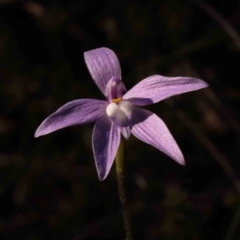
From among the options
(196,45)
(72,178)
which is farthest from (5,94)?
(196,45)

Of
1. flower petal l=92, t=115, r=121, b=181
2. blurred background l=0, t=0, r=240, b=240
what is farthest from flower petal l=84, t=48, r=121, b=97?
blurred background l=0, t=0, r=240, b=240

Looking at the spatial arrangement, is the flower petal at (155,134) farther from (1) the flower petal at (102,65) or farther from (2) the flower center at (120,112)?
(1) the flower petal at (102,65)

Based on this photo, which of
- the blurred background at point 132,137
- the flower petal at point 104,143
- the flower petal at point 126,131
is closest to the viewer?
the flower petal at point 104,143

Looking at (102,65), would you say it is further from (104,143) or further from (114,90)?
(104,143)

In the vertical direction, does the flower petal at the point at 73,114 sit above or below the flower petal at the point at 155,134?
above

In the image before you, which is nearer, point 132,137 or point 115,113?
point 115,113

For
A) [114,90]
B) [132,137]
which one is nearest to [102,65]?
[114,90]

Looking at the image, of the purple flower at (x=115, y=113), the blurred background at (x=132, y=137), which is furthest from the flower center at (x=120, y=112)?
Answer: the blurred background at (x=132, y=137)
